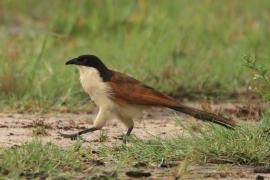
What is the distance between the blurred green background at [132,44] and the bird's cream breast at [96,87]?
1.34 meters

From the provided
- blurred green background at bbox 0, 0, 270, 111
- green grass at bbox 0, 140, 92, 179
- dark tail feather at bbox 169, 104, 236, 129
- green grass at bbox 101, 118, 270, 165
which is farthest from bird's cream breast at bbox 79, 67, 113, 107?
blurred green background at bbox 0, 0, 270, 111

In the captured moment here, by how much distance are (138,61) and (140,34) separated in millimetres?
1424

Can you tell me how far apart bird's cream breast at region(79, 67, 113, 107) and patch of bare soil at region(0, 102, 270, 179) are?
0.82 ft

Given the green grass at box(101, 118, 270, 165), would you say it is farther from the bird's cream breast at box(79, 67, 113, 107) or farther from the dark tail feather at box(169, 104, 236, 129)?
the bird's cream breast at box(79, 67, 113, 107)

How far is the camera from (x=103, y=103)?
7000 millimetres

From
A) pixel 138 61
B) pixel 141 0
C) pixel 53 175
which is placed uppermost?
pixel 141 0

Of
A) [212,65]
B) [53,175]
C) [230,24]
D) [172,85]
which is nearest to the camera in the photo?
[53,175]

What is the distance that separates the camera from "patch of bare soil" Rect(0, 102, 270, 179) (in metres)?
5.72

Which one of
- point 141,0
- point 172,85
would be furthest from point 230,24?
point 172,85

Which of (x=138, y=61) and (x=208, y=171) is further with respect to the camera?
(x=138, y=61)

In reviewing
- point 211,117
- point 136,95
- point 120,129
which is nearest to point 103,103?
point 136,95

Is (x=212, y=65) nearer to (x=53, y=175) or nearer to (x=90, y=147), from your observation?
(x=90, y=147)

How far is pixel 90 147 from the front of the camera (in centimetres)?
632

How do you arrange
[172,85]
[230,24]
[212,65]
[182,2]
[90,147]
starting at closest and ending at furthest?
1. [90,147]
2. [172,85]
3. [212,65]
4. [230,24]
5. [182,2]
